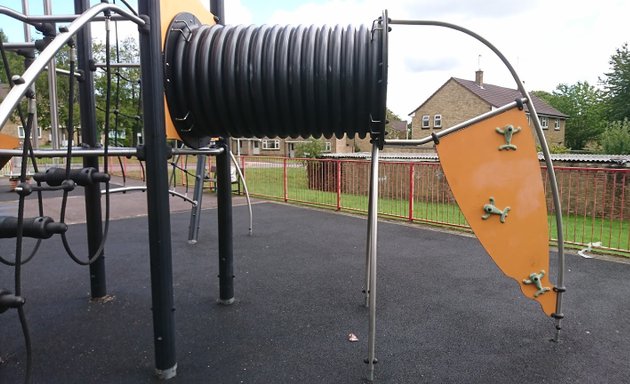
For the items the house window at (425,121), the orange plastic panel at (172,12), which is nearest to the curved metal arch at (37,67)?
the orange plastic panel at (172,12)

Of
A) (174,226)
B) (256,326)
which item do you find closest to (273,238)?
(174,226)

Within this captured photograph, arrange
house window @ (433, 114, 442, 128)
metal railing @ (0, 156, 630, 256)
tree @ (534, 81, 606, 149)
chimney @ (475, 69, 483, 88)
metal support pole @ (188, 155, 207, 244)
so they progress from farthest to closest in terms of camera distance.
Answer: tree @ (534, 81, 606, 149) < house window @ (433, 114, 442, 128) < chimney @ (475, 69, 483, 88) < metal railing @ (0, 156, 630, 256) < metal support pole @ (188, 155, 207, 244)

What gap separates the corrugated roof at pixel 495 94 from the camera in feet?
115

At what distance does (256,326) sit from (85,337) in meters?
1.30

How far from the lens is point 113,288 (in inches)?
169

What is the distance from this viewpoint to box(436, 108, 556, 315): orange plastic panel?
2.98 metres

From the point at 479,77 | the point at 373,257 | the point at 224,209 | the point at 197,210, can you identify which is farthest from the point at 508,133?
the point at 479,77

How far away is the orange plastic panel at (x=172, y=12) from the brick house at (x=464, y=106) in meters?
33.7

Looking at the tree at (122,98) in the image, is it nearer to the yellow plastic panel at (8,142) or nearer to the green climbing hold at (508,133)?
the yellow plastic panel at (8,142)

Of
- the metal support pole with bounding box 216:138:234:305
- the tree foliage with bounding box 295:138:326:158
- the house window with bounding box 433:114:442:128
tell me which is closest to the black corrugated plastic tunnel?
the metal support pole with bounding box 216:138:234:305

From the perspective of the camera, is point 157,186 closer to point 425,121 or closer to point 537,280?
point 537,280

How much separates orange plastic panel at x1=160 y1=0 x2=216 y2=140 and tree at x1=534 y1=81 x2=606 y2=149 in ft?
174

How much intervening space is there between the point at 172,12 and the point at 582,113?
60.1 meters

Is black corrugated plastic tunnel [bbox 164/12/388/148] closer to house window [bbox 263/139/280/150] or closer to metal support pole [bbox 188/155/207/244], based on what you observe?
metal support pole [bbox 188/155/207/244]
